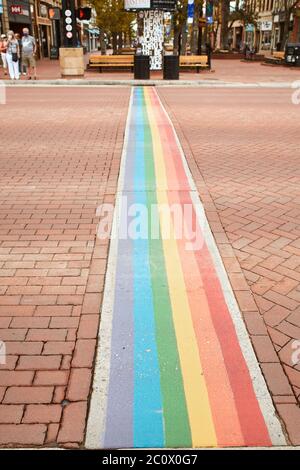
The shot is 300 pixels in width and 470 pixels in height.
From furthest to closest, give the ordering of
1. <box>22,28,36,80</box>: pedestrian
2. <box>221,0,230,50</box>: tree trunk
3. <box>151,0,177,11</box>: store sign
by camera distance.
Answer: <box>221,0,230,50</box>: tree trunk, <box>151,0,177,11</box>: store sign, <box>22,28,36,80</box>: pedestrian

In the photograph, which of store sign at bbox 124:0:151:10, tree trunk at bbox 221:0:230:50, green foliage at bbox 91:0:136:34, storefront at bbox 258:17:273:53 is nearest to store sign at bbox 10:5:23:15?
green foliage at bbox 91:0:136:34

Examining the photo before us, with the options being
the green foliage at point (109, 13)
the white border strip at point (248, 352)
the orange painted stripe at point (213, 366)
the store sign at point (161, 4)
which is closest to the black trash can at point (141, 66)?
the store sign at point (161, 4)

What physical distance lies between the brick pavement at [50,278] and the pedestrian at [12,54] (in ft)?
41.8

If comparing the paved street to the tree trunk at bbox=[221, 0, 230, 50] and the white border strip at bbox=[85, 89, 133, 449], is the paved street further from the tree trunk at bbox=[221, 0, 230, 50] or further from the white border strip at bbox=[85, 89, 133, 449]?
the tree trunk at bbox=[221, 0, 230, 50]

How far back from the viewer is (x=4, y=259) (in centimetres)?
436

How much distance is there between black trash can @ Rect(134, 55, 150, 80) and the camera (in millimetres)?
21516

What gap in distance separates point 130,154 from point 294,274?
181 inches

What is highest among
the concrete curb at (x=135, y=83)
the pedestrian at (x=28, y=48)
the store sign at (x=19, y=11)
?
the store sign at (x=19, y=11)

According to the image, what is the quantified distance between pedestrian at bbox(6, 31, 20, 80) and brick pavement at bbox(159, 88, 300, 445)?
11.2 meters

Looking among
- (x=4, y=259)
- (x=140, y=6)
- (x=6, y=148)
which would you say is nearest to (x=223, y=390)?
(x=4, y=259)

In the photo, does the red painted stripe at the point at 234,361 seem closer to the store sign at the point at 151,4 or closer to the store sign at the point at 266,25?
the store sign at the point at 151,4

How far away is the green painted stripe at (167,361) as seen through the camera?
2.53 meters

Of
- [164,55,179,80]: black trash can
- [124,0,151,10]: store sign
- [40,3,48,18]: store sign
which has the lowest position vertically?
[164,55,179,80]: black trash can

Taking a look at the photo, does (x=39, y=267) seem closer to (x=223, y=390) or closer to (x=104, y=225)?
(x=104, y=225)
